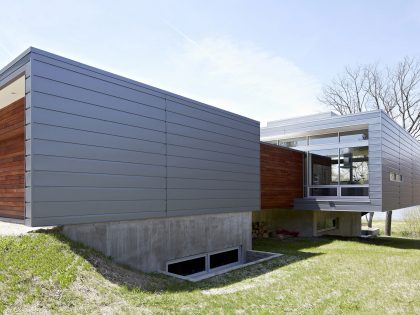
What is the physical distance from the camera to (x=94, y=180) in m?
7.70

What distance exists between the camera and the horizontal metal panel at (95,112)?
6959mm

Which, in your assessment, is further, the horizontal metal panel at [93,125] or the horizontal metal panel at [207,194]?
the horizontal metal panel at [207,194]

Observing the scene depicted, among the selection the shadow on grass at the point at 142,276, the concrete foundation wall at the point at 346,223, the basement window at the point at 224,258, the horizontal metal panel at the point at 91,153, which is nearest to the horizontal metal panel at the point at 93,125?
the horizontal metal panel at the point at 91,153

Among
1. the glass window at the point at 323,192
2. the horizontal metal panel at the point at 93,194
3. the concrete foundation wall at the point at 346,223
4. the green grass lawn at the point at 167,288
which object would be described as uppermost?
the horizontal metal panel at the point at 93,194

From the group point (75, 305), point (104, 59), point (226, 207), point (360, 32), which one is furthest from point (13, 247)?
point (360, 32)

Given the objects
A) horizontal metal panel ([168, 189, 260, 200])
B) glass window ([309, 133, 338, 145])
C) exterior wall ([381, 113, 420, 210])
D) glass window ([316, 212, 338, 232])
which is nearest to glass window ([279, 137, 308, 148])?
glass window ([309, 133, 338, 145])

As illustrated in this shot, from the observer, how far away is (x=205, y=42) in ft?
40.7

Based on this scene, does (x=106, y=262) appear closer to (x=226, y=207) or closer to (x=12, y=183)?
(x=12, y=183)

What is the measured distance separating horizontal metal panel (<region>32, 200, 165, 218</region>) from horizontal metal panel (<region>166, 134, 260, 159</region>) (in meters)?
1.79

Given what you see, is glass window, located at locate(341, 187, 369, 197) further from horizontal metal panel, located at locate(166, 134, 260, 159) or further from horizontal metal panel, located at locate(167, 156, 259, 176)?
horizontal metal panel, located at locate(166, 134, 260, 159)

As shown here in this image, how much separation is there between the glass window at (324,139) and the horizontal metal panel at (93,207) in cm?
988

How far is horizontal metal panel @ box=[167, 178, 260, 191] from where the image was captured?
31.8 feet

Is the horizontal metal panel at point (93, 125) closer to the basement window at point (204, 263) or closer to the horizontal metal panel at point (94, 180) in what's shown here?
the horizontal metal panel at point (94, 180)

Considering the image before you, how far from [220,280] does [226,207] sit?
3.70 metres
